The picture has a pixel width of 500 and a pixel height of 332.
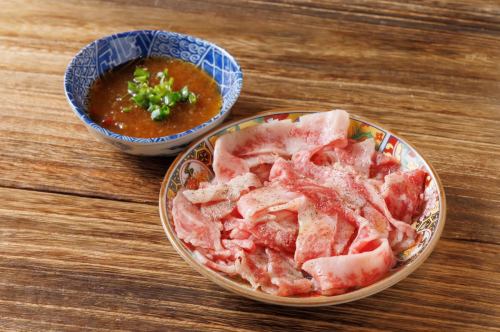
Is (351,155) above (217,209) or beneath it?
above

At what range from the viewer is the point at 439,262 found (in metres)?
1.56

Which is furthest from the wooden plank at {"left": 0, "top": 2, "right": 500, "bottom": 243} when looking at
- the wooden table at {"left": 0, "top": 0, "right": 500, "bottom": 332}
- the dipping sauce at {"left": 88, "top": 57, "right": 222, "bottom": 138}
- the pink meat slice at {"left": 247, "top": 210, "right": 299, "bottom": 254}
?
the pink meat slice at {"left": 247, "top": 210, "right": 299, "bottom": 254}

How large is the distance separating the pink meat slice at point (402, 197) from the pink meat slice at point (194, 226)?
47cm

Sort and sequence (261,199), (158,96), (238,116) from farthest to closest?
(238,116), (158,96), (261,199)

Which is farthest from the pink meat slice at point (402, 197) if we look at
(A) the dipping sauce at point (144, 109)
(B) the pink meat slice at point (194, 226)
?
(A) the dipping sauce at point (144, 109)

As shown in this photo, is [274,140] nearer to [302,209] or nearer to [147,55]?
[302,209]

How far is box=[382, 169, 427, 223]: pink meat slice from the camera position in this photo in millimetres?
1535

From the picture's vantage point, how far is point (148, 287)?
4.83 feet

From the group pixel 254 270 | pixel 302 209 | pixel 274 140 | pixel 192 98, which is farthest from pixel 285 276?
pixel 192 98

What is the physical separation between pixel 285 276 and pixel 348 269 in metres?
0.16

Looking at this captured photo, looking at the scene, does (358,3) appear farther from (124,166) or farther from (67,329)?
(67,329)

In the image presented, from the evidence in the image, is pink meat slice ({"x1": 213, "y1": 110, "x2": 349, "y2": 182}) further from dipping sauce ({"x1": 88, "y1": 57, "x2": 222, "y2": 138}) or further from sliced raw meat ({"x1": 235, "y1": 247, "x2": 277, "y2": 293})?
sliced raw meat ({"x1": 235, "y1": 247, "x2": 277, "y2": 293})

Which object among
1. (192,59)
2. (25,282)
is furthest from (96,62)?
(25,282)

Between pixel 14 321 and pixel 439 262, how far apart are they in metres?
1.13
